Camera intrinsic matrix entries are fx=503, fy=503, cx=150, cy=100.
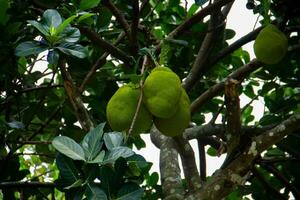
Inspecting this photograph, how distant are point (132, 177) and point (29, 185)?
616mm

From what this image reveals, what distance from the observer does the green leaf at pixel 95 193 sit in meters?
0.83

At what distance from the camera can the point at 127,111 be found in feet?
3.83

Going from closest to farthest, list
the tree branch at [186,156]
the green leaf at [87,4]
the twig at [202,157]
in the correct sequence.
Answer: the green leaf at [87,4]
the tree branch at [186,156]
the twig at [202,157]

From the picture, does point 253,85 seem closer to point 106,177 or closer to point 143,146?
point 143,146

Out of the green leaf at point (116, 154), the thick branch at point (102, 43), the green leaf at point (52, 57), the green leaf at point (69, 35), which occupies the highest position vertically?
the thick branch at point (102, 43)

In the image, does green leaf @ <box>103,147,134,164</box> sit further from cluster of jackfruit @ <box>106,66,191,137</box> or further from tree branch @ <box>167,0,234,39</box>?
tree branch @ <box>167,0,234,39</box>

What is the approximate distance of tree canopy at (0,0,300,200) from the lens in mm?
915

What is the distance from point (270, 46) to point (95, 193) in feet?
2.98

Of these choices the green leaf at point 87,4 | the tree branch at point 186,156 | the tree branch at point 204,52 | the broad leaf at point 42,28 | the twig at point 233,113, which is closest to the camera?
the broad leaf at point 42,28

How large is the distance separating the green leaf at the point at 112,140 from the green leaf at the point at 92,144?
17mm

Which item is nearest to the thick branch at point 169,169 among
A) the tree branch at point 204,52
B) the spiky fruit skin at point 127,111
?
the tree branch at point 204,52

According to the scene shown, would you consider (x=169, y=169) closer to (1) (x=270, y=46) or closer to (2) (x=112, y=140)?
(1) (x=270, y=46)

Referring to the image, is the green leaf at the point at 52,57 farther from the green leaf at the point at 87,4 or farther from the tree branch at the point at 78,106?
the green leaf at the point at 87,4

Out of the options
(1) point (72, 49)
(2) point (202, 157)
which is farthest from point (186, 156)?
(1) point (72, 49)
